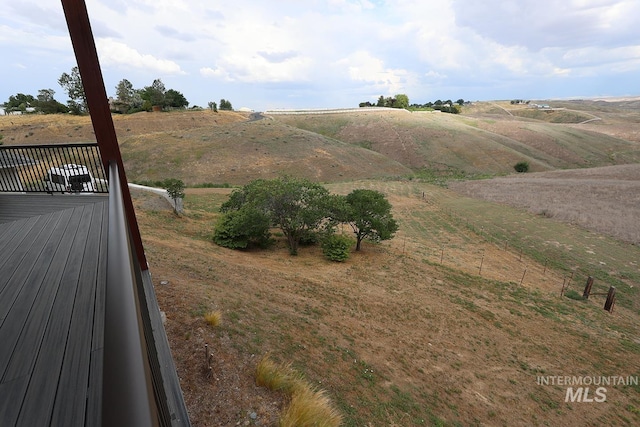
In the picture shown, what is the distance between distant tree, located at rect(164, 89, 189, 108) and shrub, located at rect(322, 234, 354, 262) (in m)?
62.3

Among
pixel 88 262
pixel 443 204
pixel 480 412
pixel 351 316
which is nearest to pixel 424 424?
pixel 480 412

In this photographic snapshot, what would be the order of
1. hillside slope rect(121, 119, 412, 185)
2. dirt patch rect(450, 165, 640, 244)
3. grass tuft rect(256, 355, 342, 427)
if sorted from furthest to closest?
hillside slope rect(121, 119, 412, 185) < dirt patch rect(450, 165, 640, 244) < grass tuft rect(256, 355, 342, 427)

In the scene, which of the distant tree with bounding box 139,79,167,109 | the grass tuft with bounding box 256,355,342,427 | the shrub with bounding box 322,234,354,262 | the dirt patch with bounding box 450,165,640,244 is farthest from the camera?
the distant tree with bounding box 139,79,167,109

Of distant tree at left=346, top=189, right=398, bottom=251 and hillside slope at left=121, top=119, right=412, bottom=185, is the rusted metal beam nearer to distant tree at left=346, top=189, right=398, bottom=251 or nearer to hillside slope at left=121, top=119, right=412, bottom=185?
distant tree at left=346, top=189, right=398, bottom=251

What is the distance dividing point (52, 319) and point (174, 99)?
242ft

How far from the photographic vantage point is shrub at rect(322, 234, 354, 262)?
50.5 feet

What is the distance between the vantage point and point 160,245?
11.9 m

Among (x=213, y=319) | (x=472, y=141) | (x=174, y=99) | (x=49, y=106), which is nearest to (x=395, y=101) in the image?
(x=472, y=141)

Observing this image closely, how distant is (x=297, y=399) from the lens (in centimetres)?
484

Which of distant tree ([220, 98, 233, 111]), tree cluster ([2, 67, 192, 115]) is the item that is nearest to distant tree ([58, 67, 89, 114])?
tree cluster ([2, 67, 192, 115])

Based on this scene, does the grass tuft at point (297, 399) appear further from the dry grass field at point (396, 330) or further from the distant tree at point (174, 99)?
the distant tree at point (174, 99)

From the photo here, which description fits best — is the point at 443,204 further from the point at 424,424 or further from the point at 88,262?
the point at 88,262

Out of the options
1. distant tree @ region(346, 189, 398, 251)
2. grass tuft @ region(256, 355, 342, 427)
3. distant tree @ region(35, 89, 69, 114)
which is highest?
distant tree @ region(35, 89, 69, 114)

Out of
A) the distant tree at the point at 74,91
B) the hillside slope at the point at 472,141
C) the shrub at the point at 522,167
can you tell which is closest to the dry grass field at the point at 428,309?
the shrub at the point at 522,167
